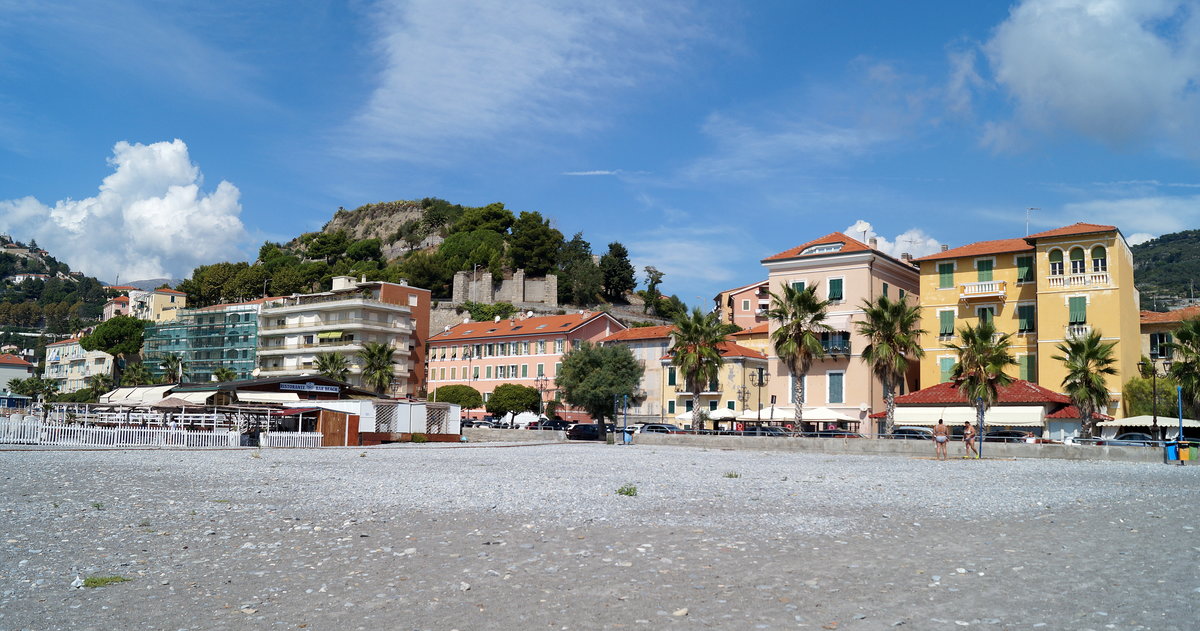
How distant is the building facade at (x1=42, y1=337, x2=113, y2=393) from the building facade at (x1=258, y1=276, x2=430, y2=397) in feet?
136

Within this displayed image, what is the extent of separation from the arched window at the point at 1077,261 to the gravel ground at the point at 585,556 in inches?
1475

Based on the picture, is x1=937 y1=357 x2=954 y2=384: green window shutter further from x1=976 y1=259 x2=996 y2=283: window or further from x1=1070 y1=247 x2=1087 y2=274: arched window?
x1=1070 y1=247 x2=1087 y2=274: arched window

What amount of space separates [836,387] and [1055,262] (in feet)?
49.9

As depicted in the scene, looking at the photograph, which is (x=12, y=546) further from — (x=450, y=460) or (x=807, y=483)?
(x=450, y=460)

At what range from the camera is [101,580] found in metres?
9.45

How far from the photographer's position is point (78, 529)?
12.9 metres

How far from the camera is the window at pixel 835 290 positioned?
6303 cm

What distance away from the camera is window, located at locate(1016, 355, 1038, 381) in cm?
5703

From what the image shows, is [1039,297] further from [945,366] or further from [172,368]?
[172,368]

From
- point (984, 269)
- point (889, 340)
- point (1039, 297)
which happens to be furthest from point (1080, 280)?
point (889, 340)

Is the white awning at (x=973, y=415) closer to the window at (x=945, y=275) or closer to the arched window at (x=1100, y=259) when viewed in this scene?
the arched window at (x=1100, y=259)

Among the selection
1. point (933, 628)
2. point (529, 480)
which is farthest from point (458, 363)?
point (933, 628)

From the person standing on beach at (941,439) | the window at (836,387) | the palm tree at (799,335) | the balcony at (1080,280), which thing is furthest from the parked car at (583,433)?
the person standing on beach at (941,439)

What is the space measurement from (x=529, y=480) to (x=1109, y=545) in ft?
44.0
